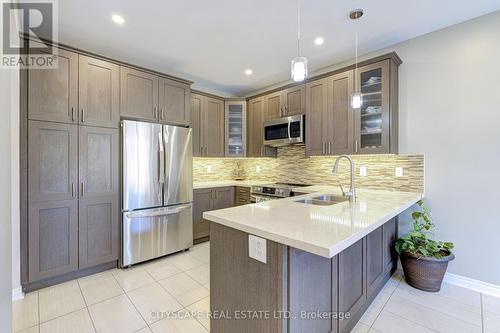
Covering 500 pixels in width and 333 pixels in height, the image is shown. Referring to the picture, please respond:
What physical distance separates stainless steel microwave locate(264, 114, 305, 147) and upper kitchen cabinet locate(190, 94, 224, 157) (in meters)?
0.86

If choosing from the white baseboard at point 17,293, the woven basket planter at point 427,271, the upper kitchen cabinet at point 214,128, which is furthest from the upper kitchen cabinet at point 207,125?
the woven basket planter at point 427,271

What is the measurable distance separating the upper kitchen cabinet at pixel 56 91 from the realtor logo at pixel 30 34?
8 centimetres

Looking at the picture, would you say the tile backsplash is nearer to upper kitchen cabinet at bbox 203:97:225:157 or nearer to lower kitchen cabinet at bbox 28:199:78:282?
upper kitchen cabinet at bbox 203:97:225:157

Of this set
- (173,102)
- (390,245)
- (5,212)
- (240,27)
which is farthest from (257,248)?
(173,102)

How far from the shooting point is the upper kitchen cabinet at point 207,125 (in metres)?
3.73

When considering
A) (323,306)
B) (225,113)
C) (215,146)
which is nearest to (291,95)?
(225,113)

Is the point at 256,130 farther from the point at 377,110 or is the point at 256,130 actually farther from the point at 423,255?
the point at 423,255

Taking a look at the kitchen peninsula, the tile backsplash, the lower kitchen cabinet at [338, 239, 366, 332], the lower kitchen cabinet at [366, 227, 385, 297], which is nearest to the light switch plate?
the kitchen peninsula

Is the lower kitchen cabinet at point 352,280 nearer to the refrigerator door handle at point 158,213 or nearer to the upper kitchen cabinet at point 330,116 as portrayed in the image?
the upper kitchen cabinet at point 330,116

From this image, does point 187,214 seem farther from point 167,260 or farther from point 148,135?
point 148,135

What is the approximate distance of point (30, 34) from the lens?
7.25 feet

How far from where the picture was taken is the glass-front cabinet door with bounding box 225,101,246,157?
4.17 metres

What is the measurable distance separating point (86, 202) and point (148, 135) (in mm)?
1015

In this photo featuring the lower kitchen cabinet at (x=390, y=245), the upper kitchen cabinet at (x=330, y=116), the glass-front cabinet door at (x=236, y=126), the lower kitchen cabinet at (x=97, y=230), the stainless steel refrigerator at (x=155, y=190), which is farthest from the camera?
the glass-front cabinet door at (x=236, y=126)
